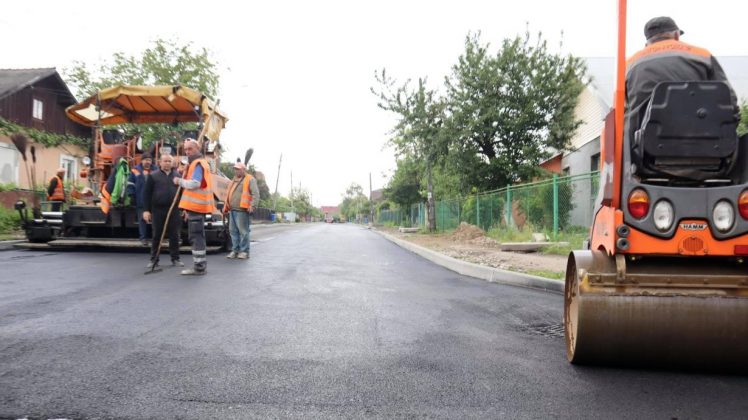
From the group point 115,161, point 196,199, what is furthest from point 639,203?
point 115,161

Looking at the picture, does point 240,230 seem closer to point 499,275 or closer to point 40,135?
point 499,275

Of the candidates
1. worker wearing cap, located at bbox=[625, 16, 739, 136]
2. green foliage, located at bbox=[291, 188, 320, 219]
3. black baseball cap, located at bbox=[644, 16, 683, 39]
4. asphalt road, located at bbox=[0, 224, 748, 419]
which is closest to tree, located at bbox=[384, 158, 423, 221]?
asphalt road, located at bbox=[0, 224, 748, 419]

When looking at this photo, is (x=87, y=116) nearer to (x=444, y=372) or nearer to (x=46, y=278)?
(x=46, y=278)

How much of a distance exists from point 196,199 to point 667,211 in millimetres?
6064

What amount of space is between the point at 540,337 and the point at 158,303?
142 inches

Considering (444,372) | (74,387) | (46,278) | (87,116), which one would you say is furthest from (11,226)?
(444,372)

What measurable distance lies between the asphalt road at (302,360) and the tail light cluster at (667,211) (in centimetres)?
96

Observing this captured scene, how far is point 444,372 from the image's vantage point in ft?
10.0

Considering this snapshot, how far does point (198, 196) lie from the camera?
718 cm

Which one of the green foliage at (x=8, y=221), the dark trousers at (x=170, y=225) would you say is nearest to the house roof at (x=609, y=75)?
the dark trousers at (x=170, y=225)

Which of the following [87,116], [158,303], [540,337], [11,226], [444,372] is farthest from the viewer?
[11,226]

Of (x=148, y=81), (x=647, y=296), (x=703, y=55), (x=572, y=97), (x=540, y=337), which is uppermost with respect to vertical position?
(x=148, y=81)

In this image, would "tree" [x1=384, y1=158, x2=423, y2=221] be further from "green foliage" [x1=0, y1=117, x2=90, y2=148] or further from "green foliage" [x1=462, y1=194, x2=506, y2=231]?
"green foliage" [x1=0, y1=117, x2=90, y2=148]

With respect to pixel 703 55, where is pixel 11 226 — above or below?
below
